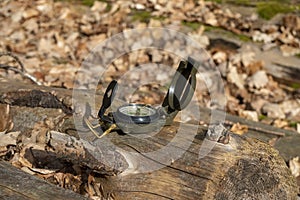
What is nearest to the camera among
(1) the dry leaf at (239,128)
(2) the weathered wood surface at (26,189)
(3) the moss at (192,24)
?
(2) the weathered wood surface at (26,189)

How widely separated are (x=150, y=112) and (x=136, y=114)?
9 cm

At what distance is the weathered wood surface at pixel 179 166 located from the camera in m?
2.56

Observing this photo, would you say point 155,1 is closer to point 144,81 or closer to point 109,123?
point 144,81

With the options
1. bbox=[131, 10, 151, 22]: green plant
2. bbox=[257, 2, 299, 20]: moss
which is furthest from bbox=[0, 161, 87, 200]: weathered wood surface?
bbox=[257, 2, 299, 20]: moss

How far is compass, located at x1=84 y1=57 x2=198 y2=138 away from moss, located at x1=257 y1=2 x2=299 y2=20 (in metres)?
4.66

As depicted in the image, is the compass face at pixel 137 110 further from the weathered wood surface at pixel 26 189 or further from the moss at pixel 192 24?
the moss at pixel 192 24

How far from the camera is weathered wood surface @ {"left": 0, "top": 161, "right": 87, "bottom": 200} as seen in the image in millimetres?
2262

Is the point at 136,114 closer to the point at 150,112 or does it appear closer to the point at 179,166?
the point at 150,112

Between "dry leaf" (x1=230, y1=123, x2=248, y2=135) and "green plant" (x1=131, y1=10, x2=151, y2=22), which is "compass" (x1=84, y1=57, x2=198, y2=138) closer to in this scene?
"dry leaf" (x1=230, y1=123, x2=248, y2=135)

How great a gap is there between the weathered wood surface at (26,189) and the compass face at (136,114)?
63cm

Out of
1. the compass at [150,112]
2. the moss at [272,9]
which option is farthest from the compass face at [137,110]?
the moss at [272,9]

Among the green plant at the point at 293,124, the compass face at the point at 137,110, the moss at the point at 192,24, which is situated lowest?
the green plant at the point at 293,124

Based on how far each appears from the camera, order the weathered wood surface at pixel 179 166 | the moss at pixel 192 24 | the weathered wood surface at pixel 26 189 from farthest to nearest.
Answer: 1. the moss at pixel 192 24
2. the weathered wood surface at pixel 179 166
3. the weathered wood surface at pixel 26 189

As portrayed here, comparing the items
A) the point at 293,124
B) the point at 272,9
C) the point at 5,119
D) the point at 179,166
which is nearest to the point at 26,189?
the point at 179,166
